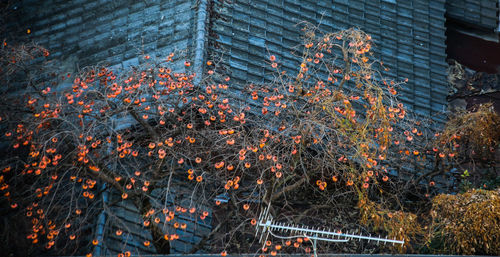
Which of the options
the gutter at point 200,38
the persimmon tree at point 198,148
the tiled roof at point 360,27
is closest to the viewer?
the persimmon tree at point 198,148

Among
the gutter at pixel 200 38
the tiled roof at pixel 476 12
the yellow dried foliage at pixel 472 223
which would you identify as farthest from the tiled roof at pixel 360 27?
the yellow dried foliage at pixel 472 223

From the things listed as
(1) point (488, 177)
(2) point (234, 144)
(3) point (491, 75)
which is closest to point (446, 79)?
(3) point (491, 75)

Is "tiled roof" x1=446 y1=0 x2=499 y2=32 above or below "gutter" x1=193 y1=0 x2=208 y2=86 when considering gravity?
above

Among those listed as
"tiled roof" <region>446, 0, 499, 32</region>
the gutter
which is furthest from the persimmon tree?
"tiled roof" <region>446, 0, 499, 32</region>

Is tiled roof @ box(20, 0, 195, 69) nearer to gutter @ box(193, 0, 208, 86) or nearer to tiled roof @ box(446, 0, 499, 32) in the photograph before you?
gutter @ box(193, 0, 208, 86)

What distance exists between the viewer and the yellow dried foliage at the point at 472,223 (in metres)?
7.65

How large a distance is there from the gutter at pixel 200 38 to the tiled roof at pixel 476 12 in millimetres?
5412

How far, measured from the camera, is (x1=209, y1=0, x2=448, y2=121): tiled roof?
32.6 ft

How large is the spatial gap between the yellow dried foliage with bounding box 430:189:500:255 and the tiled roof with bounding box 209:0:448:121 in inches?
124

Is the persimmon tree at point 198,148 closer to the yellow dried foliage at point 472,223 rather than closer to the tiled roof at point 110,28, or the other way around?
the yellow dried foliage at point 472,223

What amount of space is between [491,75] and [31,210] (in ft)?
28.4

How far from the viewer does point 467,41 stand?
12.6m

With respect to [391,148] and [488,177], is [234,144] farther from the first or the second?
[488,177]

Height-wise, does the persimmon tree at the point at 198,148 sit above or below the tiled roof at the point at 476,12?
below
